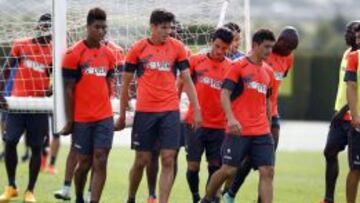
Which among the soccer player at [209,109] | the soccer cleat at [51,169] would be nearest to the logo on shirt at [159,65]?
the soccer player at [209,109]

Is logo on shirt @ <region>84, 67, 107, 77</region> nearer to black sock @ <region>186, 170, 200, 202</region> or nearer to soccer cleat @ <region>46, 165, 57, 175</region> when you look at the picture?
black sock @ <region>186, 170, 200, 202</region>

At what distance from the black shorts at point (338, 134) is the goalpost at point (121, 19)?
1.99 metres

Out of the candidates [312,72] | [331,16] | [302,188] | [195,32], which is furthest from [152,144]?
[331,16]

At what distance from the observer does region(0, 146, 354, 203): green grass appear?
17.2m

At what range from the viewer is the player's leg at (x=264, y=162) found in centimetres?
1354

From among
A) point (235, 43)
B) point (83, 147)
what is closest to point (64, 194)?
point (83, 147)

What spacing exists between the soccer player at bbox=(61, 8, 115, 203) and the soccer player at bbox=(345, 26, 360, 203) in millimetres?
2691

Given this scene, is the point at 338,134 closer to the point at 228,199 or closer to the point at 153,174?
the point at 228,199

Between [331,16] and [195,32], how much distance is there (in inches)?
1900

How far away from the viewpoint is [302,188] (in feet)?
63.2

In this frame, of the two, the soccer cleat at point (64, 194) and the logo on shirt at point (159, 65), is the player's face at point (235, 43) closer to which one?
the logo on shirt at point (159, 65)

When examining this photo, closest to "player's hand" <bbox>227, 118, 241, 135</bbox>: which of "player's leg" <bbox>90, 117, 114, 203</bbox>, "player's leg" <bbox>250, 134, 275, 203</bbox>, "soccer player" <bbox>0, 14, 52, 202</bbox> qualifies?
"player's leg" <bbox>250, 134, 275, 203</bbox>

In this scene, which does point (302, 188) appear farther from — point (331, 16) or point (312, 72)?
point (331, 16)

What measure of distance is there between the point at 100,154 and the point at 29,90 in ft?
7.95
